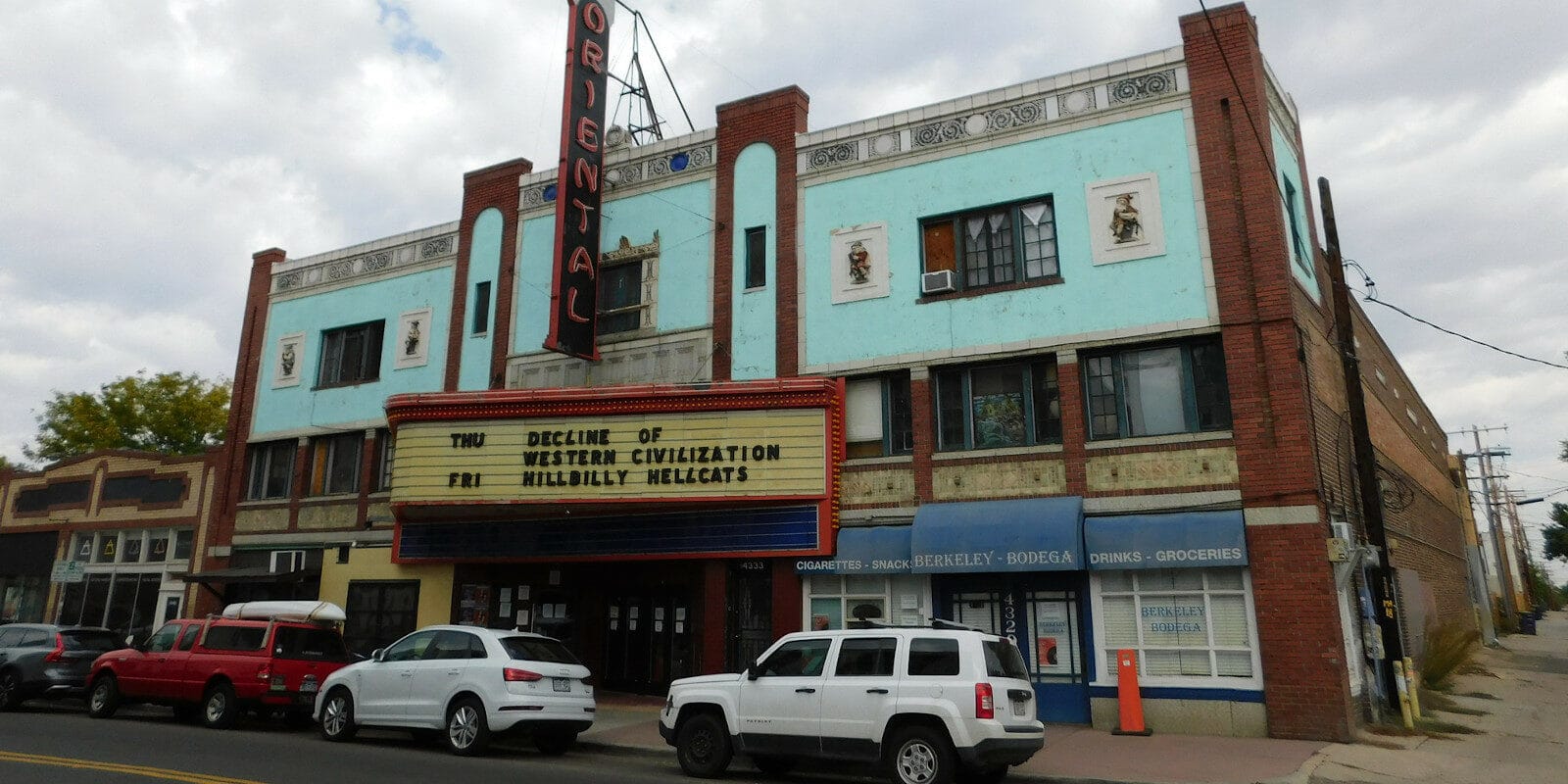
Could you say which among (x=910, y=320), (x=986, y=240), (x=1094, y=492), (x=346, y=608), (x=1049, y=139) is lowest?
(x=346, y=608)

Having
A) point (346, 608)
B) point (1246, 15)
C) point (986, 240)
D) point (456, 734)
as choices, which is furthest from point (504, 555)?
point (1246, 15)

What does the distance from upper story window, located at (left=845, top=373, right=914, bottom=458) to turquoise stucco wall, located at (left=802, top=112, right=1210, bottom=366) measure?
1.92ft

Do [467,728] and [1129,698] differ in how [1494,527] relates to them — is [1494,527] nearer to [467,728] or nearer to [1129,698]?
[1129,698]

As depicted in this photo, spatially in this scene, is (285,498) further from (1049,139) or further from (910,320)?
(1049,139)

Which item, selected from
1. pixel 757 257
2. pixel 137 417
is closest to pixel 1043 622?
pixel 757 257

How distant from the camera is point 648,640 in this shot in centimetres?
2047

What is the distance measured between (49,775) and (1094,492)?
1432 cm

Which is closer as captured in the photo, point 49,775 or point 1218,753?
point 49,775

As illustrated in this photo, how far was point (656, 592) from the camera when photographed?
20.5 meters

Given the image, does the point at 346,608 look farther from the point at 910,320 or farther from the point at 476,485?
the point at 910,320

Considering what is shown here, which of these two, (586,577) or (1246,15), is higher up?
(1246,15)

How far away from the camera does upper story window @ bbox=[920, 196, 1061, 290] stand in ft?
57.6

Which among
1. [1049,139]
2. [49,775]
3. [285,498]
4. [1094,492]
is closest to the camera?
[49,775]

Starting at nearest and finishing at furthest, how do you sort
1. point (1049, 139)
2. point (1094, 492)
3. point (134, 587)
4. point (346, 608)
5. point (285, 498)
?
point (1094, 492), point (1049, 139), point (346, 608), point (285, 498), point (134, 587)
